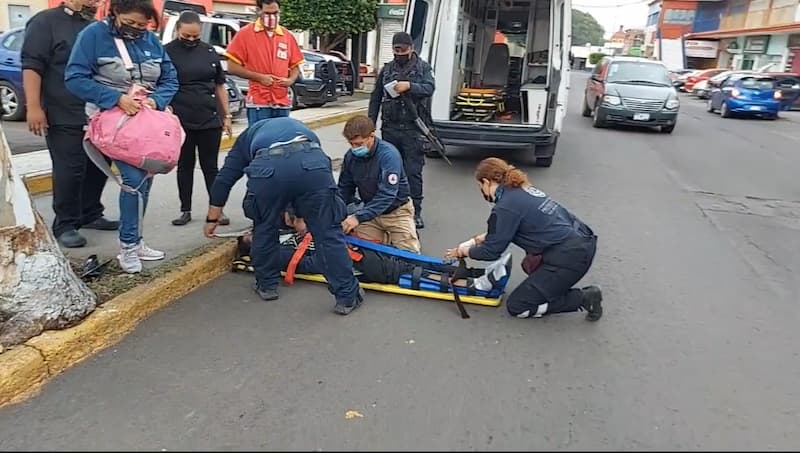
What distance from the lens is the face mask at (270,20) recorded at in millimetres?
5566

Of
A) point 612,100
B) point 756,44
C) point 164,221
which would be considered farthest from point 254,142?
point 756,44

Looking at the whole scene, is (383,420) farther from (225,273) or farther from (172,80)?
(172,80)

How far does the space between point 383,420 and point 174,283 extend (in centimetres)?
195

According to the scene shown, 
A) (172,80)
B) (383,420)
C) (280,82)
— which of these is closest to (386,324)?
(383,420)

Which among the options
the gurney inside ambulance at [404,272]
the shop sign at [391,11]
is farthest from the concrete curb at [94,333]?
the shop sign at [391,11]

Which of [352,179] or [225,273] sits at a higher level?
[352,179]

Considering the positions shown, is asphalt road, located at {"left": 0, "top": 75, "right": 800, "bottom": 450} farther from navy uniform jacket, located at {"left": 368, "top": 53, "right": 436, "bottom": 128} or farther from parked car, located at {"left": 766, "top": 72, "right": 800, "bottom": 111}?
parked car, located at {"left": 766, "top": 72, "right": 800, "bottom": 111}

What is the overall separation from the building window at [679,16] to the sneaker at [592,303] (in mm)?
64982

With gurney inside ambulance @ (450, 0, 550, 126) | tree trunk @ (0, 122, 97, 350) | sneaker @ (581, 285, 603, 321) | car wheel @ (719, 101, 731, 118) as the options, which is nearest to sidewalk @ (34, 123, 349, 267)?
tree trunk @ (0, 122, 97, 350)

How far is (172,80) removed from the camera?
4.42 m

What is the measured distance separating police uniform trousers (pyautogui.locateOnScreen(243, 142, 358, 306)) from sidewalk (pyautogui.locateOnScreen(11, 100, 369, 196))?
1422mm

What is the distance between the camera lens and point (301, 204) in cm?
401

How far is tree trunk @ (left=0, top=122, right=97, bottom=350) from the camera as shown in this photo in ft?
10.7

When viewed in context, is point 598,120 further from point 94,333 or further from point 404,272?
point 94,333
